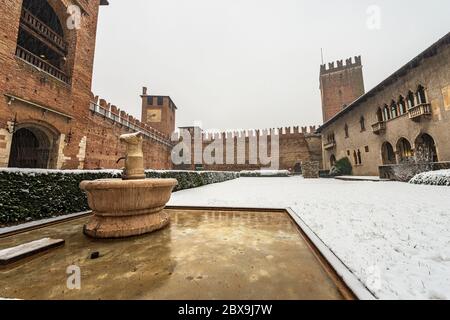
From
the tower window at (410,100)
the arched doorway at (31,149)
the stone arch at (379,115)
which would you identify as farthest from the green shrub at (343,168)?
the arched doorway at (31,149)

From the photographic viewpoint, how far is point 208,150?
30.5 m

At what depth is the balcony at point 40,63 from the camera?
7438 mm

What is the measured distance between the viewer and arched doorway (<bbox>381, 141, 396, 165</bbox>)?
14.3 m

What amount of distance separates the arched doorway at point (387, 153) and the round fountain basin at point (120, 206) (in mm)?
17438

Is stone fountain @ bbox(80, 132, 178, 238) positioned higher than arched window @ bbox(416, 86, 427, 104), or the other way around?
arched window @ bbox(416, 86, 427, 104)

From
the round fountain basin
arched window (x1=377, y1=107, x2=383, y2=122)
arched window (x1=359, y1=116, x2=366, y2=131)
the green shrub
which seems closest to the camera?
the round fountain basin

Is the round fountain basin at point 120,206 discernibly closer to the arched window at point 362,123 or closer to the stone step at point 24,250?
the stone step at point 24,250

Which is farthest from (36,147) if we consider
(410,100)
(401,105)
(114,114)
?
(401,105)

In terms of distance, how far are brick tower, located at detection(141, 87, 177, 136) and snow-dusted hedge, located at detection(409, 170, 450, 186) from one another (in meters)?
28.7

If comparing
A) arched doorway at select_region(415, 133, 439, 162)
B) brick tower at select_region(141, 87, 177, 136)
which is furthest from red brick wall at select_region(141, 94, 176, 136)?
arched doorway at select_region(415, 133, 439, 162)

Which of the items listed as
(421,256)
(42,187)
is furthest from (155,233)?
(421,256)

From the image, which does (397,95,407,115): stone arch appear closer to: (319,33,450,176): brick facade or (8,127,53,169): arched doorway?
(319,33,450,176): brick facade

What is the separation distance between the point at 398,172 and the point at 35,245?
15.0 m

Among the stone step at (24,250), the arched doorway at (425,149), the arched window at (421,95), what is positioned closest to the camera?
the stone step at (24,250)
